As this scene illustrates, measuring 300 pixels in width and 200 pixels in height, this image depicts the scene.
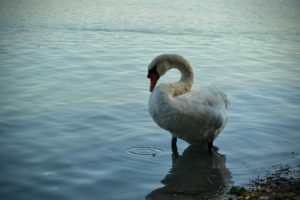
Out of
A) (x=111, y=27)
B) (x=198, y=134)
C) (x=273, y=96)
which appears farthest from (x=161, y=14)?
(x=198, y=134)

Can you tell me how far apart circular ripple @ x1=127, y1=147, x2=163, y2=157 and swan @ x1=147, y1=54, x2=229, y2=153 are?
280 millimetres

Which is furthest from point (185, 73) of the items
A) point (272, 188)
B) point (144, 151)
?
point (272, 188)

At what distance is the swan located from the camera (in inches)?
283

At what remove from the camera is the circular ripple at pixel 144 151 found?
7736 mm

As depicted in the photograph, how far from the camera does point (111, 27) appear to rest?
20.2m

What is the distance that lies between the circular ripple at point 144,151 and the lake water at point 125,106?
0.02 meters

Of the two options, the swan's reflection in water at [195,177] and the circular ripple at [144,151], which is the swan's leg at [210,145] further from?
the circular ripple at [144,151]

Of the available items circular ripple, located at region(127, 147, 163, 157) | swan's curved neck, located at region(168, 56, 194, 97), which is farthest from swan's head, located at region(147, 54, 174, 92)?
circular ripple, located at region(127, 147, 163, 157)

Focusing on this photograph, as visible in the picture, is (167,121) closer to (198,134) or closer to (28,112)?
(198,134)

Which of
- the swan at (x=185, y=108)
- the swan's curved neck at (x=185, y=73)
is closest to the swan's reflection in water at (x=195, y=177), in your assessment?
the swan at (x=185, y=108)

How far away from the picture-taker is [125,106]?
10.2 metres

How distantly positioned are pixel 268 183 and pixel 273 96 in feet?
17.2

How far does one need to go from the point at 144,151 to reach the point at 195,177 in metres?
1.16

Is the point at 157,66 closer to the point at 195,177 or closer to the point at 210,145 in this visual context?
the point at 210,145
